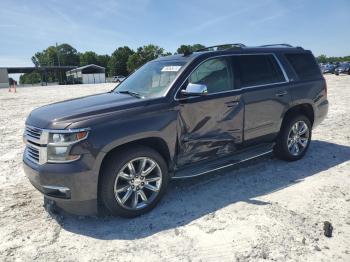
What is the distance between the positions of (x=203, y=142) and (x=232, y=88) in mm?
960

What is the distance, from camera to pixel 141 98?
14.1 ft

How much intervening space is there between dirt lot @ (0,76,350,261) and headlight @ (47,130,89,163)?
2.98 ft

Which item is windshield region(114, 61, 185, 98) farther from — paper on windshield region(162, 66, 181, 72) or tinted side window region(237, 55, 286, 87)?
tinted side window region(237, 55, 286, 87)

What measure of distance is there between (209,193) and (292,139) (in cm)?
209

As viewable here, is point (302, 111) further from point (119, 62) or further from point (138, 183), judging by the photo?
point (119, 62)

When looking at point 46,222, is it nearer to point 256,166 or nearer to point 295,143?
point 256,166

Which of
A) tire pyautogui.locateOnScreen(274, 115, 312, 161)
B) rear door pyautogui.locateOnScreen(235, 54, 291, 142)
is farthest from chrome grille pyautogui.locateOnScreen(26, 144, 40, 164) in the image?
tire pyautogui.locateOnScreen(274, 115, 312, 161)

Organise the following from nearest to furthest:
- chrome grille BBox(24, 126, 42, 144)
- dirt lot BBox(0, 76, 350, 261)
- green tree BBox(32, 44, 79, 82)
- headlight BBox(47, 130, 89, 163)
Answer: dirt lot BBox(0, 76, 350, 261) → headlight BBox(47, 130, 89, 163) → chrome grille BBox(24, 126, 42, 144) → green tree BBox(32, 44, 79, 82)

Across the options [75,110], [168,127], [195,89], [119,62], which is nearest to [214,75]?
[195,89]

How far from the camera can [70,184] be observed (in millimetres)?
3521

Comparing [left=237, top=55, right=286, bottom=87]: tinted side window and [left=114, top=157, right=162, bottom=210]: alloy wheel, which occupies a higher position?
[left=237, top=55, right=286, bottom=87]: tinted side window

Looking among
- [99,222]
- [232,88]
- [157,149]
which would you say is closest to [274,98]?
[232,88]

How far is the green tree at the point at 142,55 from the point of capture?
8475 cm

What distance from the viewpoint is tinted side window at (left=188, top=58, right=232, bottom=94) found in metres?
4.54
